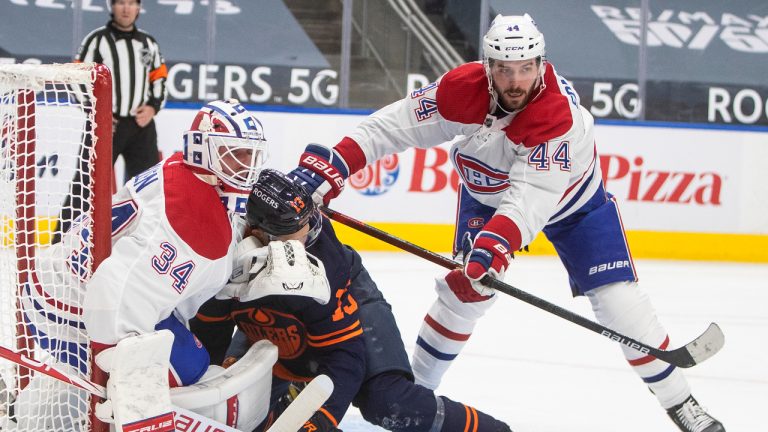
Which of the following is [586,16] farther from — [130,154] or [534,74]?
[534,74]

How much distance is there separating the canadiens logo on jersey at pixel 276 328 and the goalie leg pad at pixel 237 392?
0.05m

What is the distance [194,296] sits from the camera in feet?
6.81

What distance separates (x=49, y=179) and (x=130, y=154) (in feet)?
8.31

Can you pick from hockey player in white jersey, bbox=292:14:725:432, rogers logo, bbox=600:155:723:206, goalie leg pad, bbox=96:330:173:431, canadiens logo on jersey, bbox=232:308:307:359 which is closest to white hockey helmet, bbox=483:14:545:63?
hockey player in white jersey, bbox=292:14:725:432

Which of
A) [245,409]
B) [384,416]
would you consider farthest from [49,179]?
[384,416]

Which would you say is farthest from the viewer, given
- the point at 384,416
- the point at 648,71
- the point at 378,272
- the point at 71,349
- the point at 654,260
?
the point at 648,71

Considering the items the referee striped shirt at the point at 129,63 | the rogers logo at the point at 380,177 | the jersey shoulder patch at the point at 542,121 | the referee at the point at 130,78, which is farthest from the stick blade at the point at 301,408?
the rogers logo at the point at 380,177

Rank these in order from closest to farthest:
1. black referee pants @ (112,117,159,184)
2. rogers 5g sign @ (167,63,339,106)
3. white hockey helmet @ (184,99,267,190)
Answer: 1. white hockey helmet @ (184,99,267,190)
2. black referee pants @ (112,117,159,184)
3. rogers 5g sign @ (167,63,339,106)

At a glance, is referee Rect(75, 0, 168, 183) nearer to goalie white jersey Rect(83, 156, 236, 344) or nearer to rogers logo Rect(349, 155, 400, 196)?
rogers logo Rect(349, 155, 400, 196)

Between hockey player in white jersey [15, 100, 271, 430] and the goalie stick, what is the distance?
3.2 inches

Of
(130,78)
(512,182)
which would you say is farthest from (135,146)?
(512,182)

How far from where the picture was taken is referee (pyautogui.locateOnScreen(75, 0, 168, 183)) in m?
4.99

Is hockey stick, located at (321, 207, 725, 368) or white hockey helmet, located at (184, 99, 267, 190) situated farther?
hockey stick, located at (321, 207, 725, 368)

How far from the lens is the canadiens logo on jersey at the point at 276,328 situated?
7.36 feet
